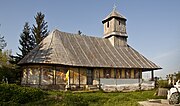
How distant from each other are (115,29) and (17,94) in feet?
74.2

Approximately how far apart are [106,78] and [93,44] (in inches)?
227

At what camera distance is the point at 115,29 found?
3431 centimetres

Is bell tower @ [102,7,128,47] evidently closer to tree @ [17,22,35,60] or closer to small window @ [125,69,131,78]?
small window @ [125,69,131,78]

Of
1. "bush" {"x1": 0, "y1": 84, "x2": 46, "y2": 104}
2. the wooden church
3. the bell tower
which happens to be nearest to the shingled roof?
the wooden church

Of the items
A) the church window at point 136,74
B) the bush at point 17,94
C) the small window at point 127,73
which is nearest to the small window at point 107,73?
the small window at point 127,73

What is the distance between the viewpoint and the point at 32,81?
82.6 ft

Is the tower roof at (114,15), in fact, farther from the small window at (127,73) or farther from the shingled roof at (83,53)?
the small window at (127,73)

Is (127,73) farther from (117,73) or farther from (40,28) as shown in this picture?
(40,28)

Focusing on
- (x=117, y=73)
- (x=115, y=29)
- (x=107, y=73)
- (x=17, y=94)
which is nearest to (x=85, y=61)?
(x=107, y=73)

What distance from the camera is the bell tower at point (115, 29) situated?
34.1m

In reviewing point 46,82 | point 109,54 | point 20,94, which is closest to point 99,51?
point 109,54

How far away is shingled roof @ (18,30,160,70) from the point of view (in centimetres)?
2573

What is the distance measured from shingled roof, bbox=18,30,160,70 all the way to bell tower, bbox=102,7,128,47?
85 centimetres

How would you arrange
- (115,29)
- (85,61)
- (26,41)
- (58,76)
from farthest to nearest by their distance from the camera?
(26,41) < (115,29) < (85,61) < (58,76)
